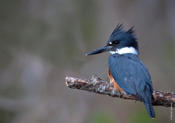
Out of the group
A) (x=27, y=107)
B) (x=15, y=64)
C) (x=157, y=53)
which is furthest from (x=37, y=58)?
(x=157, y=53)

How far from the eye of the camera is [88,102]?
8016 millimetres

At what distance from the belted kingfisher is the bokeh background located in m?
1.28

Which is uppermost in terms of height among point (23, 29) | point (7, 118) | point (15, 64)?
point (23, 29)

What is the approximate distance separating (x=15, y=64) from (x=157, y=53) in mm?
2551

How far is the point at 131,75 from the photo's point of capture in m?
5.69

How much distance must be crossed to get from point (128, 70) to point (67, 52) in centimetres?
331

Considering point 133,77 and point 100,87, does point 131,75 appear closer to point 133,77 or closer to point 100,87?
point 133,77

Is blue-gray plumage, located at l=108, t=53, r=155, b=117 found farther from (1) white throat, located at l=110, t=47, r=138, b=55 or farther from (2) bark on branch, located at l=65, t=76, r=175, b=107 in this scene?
(1) white throat, located at l=110, t=47, r=138, b=55

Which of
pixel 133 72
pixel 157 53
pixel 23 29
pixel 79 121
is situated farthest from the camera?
pixel 23 29

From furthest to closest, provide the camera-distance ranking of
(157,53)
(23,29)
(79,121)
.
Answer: (23,29) < (157,53) < (79,121)

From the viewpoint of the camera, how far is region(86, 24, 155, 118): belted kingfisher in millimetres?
5449

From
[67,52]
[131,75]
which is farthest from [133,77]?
[67,52]

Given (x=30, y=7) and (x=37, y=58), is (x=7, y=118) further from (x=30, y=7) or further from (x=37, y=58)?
(x=30, y=7)

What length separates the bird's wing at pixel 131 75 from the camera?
5496mm
